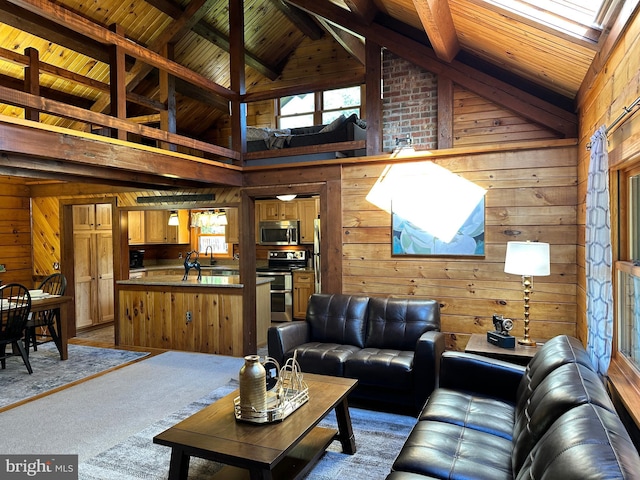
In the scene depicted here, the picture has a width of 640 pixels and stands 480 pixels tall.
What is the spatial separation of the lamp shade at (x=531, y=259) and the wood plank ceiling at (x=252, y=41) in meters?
1.26

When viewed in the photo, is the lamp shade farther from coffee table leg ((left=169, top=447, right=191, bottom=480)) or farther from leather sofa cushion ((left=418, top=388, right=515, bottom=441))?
coffee table leg ((left=169, top=447, right=191, bottom=480))

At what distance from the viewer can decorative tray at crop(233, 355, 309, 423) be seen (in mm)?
2184

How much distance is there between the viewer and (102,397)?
3791mm

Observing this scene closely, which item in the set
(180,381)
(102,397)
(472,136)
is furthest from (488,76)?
(102,397)

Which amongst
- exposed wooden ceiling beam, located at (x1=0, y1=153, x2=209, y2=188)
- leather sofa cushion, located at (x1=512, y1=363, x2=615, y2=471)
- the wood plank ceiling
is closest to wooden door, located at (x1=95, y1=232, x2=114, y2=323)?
the wood plank ceiling

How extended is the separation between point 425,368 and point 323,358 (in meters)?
0.85

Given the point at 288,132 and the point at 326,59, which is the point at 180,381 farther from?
the point at 326,59

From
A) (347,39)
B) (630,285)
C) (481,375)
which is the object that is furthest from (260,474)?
(347,39)

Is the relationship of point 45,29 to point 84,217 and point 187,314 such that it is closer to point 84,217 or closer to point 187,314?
point 187,314

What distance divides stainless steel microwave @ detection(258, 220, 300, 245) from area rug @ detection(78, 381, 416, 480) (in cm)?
449

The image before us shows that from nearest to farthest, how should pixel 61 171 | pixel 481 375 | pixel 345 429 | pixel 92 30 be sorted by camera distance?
1. pixel 481 375
2. pixel 345 429
3. pixel 92 30
4. pixel 61 171

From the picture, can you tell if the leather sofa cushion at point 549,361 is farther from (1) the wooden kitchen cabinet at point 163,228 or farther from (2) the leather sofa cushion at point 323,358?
(1) the wooden kitchen cabinet at point 163,228

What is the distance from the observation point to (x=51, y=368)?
15.5 feet

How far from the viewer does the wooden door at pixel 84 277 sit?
6.52 meters
